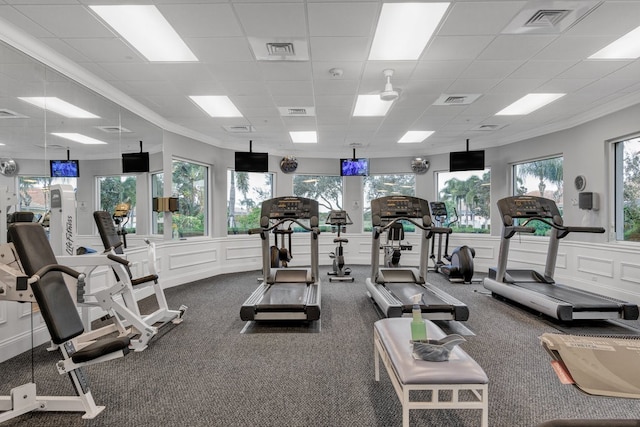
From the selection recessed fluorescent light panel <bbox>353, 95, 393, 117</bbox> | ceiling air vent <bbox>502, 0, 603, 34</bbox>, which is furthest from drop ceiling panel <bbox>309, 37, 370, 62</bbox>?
ceiling air vent <bbox>502, 0, 603, 34</bbox>

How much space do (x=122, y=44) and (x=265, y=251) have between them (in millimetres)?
3021

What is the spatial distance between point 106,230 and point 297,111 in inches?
128

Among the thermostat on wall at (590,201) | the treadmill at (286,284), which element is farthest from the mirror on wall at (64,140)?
the thermostat on wall at (590,201)

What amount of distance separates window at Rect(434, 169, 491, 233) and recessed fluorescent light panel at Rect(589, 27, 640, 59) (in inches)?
166

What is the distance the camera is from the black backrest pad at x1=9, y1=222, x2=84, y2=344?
192cm

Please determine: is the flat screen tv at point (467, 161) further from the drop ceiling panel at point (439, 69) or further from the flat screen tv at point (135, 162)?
the flat screen tv at point (135, 162)

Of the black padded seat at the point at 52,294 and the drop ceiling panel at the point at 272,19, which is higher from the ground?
the drop ceiling panel at the point at 272,19

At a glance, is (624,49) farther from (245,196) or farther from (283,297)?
(245,196)

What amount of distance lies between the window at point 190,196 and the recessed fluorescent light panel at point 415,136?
177 inches

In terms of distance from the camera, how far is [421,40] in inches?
124

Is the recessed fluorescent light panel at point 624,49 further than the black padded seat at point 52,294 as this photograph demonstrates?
Yes

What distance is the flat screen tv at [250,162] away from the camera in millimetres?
6965

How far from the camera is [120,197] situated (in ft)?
15.9

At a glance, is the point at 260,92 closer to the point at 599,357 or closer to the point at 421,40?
the point at 421,40
